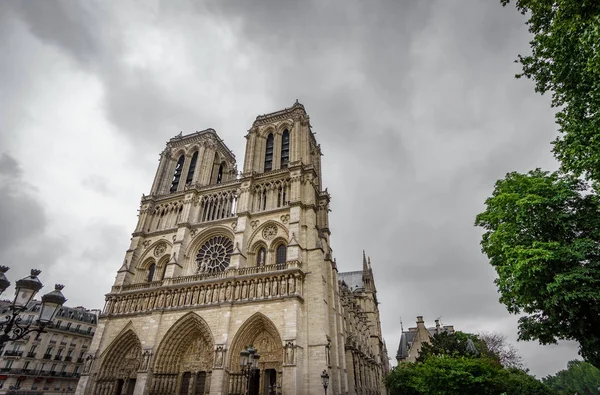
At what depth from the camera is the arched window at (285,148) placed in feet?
93.8

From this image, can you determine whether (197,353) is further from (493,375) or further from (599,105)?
(599,105)

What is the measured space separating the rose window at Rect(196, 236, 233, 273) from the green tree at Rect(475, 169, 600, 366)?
17.7m

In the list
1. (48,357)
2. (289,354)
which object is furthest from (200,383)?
(48,357)

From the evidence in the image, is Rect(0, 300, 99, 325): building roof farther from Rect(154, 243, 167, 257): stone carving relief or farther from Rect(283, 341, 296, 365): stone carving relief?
Rect(283, 341, 296, 365): stone carving relief

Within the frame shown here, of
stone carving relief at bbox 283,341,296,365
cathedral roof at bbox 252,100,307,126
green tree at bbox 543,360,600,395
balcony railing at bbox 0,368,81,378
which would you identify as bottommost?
stone carving relief at bbox 283,341,296,365

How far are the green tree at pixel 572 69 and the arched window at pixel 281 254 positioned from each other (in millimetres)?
16880

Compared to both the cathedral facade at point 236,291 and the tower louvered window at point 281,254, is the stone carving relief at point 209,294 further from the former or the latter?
the tower louvered window at point 281,254

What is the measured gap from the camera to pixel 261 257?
23.9 m

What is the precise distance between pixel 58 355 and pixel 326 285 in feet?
95.2

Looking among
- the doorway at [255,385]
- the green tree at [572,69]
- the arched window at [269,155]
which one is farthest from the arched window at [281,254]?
the green tree at [572,69]

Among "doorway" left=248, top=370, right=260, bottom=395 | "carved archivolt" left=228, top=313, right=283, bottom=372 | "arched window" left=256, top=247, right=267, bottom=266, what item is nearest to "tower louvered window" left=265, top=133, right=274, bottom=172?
"arched window" left=256, top=247, right=267, bottom=266

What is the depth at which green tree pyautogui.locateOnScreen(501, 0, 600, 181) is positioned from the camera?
8180 millimetres

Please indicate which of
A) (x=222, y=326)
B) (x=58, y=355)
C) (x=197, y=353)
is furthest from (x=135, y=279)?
(x=58, y=355)

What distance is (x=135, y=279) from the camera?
26125mm
